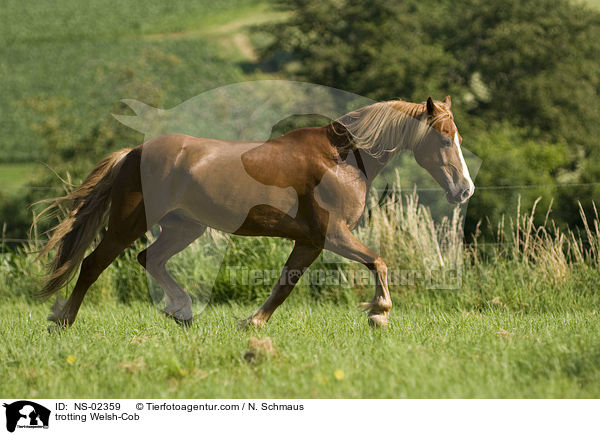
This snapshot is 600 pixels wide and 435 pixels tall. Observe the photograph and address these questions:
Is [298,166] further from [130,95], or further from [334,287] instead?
[130,95]

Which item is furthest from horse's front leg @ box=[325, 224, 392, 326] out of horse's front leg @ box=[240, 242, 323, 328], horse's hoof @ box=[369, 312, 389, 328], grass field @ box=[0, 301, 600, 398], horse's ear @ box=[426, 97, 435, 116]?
horse's ear @ box=[426, 97, 435, 116]

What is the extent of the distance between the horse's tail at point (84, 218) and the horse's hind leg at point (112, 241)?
0.15 meters

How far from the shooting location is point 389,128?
5055 mm

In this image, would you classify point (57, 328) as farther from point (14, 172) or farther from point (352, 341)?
point (14, 172)

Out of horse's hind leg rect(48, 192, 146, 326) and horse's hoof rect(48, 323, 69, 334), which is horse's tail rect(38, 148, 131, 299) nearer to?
horse's hind leg rect(48, 192, 146, 326)

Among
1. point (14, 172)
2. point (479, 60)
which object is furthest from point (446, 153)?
point (14, 172)

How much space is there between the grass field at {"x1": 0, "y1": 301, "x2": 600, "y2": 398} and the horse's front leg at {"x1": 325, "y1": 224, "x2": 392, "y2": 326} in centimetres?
15

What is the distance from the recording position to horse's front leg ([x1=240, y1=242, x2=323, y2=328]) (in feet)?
17.3

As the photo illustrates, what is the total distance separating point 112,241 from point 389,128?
91.2 inches

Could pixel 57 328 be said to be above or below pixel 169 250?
below


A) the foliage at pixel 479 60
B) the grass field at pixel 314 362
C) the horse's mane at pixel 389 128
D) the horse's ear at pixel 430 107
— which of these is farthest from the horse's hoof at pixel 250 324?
the foliage at pixel 479 60

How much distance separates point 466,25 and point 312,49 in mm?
5706
